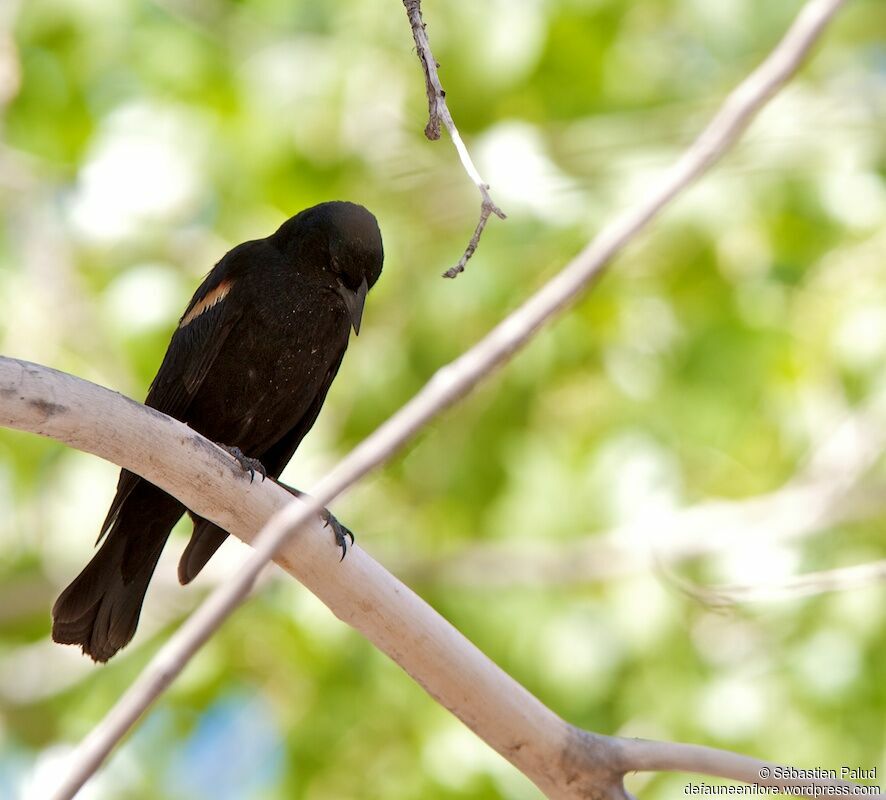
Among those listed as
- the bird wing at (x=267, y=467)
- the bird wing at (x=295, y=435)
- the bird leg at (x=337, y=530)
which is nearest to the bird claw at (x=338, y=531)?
the bird leg at (x=337, y=530)

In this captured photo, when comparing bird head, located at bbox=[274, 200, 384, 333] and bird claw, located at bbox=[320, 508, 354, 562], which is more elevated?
bird head, located at bbox=[274, 200, 384, 333]

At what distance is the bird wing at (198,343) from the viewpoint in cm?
318

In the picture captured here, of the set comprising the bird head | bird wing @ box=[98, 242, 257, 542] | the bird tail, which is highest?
the bird head

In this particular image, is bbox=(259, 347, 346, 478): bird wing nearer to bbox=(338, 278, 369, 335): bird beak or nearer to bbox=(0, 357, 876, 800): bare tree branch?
bbox=(338, 278, 369, 335): bird beak

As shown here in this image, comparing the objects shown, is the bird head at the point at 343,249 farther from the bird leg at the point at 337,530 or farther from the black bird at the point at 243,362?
the bird leg at the point at 337,530

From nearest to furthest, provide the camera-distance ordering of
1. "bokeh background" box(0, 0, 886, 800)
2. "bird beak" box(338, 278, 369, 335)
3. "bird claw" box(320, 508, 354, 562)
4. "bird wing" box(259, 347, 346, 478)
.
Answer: "bird claw" box(320, 508, 354, 562) < "bird beak" box(338, 278, 369, 335) < "bird wing" box(259, 347, 346, 478) < "bokeh background" box(0, 0, 886, 800)

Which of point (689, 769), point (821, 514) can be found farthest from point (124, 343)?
point (689, 769)

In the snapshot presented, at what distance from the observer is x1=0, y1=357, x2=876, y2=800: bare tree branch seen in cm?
201

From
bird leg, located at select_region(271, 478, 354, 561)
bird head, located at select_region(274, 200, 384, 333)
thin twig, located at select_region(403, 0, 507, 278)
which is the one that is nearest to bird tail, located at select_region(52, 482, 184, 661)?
bird leg, located at select_region(271, 478, 354, 561)

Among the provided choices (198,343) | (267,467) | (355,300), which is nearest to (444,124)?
(355,300)

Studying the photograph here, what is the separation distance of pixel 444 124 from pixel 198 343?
1635 millimetres

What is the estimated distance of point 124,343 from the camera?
169 inches

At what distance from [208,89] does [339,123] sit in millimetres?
571

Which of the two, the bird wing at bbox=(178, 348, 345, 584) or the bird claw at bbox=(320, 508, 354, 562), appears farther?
the bird wing at bbox=(178, 348, 345, 584)
